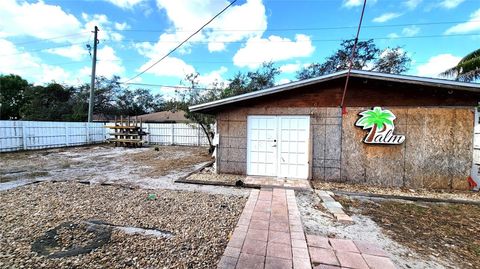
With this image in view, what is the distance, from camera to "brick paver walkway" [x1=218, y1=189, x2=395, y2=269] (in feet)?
7.04

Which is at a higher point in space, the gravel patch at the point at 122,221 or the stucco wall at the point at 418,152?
the stucco wall at the point at 418,152

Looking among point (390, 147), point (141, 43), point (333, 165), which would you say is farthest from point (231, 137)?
point (141, 43)

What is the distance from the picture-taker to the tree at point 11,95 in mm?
25297

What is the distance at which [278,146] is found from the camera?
19.3ft

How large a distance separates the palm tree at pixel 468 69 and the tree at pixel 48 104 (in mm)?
30812

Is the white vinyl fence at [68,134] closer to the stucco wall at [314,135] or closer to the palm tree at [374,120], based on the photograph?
the stucco wall at [314,135]

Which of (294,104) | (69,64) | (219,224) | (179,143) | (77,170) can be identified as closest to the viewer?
(219,224)

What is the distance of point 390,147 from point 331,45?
1225cm

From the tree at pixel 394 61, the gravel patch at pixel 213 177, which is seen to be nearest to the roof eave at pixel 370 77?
the gravel patch at pixel 213 177

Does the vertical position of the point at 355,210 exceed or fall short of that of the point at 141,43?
it falls short

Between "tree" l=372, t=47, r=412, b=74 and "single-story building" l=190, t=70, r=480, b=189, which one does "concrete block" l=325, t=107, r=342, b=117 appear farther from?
"tree" l=372, t=47, r=412, b=74

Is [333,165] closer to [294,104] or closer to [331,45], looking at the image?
[294,104]

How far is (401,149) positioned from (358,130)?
109cm

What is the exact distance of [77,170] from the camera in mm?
6789
